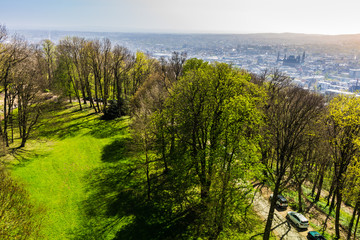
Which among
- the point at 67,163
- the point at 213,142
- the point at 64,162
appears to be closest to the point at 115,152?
the point at 67,163

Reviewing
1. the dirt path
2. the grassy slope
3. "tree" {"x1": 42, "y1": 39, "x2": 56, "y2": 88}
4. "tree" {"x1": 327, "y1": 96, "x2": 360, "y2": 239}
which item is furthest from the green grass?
"tree" {"x1": 42, "y1": 39, "x2": 56, "y2": 88}

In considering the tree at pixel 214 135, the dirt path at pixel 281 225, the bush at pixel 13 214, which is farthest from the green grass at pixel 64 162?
the dirt path at pixel 281 225

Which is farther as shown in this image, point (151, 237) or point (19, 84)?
point (19, 84)

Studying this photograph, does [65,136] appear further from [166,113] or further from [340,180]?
[340,180]

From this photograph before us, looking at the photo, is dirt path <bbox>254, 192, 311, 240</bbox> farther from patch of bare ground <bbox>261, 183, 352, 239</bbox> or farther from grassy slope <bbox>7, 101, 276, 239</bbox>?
grassy slope <bbox>7, 101, 276, 239</bbox>

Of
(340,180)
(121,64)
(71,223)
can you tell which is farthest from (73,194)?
(121,64)
